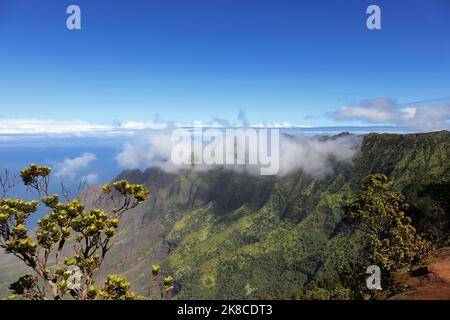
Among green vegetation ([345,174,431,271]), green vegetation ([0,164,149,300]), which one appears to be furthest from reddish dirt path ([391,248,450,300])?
green vegetation ([0,164,149,300])

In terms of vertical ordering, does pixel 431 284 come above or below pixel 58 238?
below

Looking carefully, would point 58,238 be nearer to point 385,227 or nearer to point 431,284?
point 431,284

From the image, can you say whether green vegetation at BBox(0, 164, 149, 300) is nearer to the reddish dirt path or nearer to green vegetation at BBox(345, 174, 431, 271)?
the reddish dirt path

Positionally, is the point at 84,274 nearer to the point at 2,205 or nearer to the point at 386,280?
the point at 2,205

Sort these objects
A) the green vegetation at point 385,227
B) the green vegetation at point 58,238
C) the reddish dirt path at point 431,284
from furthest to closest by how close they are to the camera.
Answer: the green vegetation at point 385,227 < the reddish dirt path at point 431,284 < the green vegetation at point 58,238

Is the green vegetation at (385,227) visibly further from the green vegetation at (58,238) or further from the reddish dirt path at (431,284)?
the green vegetation at (58,238)

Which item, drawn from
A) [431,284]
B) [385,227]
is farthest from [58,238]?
[385,227]

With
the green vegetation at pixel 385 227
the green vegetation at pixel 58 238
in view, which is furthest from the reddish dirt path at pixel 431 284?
the green vegetation at pixel 58 238
